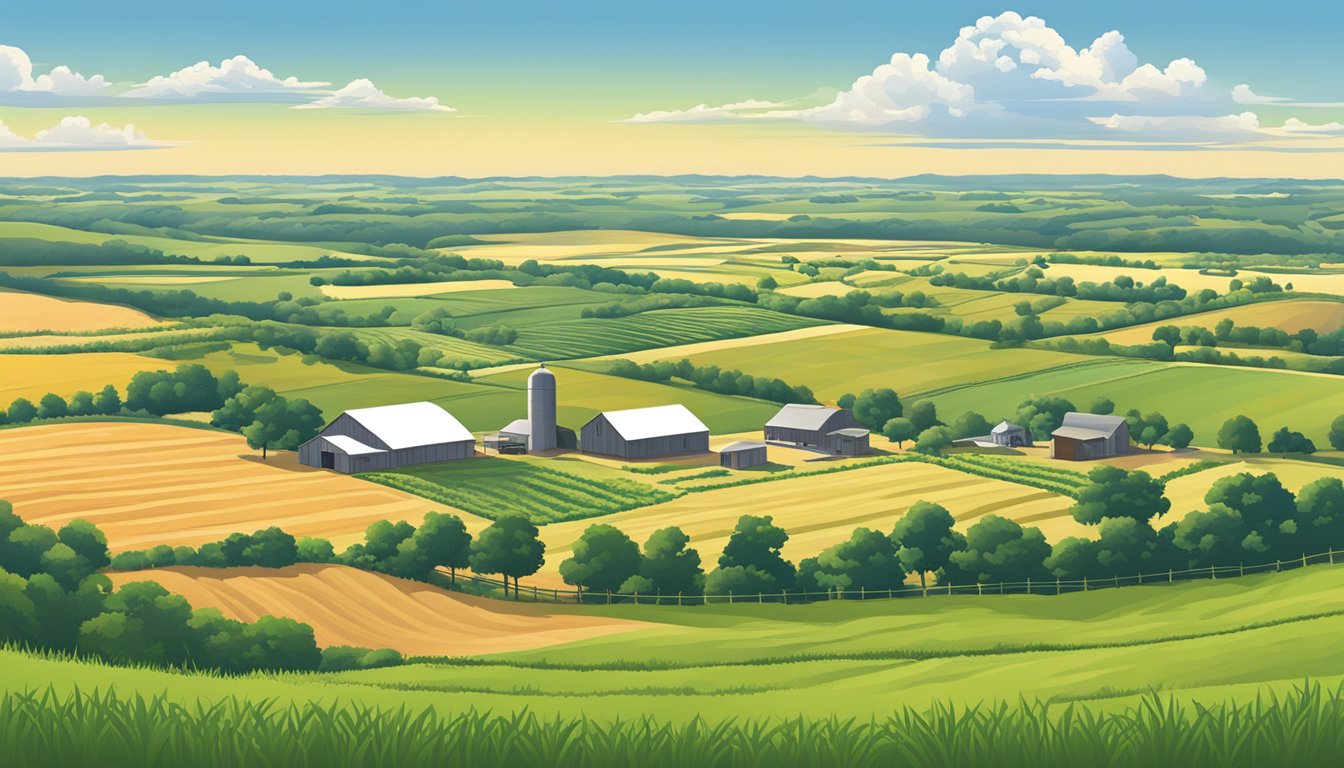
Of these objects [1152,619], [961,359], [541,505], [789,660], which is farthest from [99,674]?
[961,359]

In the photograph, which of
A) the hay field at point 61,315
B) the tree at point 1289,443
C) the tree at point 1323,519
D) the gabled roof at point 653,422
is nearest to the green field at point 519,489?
the gabled roof at point 653,422

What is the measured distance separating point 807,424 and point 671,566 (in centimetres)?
5239

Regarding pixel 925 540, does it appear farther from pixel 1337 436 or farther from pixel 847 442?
pixel 1337 436

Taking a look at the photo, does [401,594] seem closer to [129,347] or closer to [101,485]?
[101,485]

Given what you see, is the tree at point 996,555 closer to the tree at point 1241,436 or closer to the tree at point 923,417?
the tree at point 1241,436

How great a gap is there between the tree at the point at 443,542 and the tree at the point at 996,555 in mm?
21898

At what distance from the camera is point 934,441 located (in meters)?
118

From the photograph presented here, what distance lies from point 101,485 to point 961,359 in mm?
85402

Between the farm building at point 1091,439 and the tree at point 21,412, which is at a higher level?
the tree at point 21,412

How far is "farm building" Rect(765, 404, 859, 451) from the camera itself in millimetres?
121188

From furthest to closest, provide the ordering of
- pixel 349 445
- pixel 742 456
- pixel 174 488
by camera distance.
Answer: pixel 742 456 → pixel 349 445 → pixel 174 488

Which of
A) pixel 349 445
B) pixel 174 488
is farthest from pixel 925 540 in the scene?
pixel 174 488

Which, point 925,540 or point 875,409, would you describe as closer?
point 925,540

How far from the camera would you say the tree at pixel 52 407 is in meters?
117
